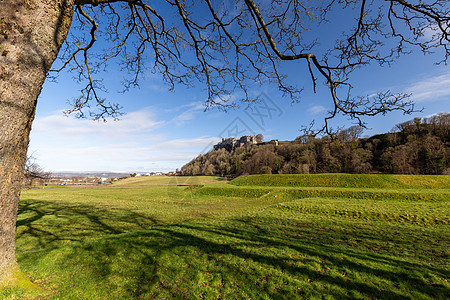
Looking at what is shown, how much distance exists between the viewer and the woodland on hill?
1574 inches

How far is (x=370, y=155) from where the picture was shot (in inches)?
1810

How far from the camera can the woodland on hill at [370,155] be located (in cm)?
3997

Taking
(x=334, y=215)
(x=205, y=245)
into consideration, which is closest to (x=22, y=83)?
(x=205, y=245)

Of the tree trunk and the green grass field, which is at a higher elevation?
the tree trunk

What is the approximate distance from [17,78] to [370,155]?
6102 centimetres

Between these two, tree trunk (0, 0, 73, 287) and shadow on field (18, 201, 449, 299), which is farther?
shadow on field (18, 201, 449, 299)

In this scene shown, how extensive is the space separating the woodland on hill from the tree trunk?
3713 centimetres

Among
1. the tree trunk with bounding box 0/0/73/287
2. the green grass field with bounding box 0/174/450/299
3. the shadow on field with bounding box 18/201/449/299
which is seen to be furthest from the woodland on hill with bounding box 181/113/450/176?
the tree trunk with bounding box 0/0/73/287

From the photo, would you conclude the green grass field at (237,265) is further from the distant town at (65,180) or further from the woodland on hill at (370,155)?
the woodland on hill at (370,155)

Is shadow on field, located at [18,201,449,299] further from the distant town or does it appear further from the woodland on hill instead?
the woodland on hill

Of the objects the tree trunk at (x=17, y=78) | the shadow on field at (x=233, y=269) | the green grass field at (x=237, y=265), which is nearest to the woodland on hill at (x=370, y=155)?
Result: the green grass field at (x=237, y=265)

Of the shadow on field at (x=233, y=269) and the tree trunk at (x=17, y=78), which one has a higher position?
the tree trunk at (x=17, y=78)

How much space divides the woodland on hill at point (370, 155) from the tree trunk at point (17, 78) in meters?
37.1

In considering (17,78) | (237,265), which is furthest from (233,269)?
(17,78)
